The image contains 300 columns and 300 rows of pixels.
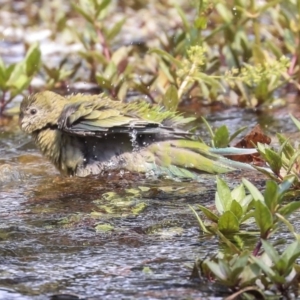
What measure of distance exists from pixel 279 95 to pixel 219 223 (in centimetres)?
363

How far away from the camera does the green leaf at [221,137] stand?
4.59 meters

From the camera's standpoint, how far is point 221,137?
462 centimetres

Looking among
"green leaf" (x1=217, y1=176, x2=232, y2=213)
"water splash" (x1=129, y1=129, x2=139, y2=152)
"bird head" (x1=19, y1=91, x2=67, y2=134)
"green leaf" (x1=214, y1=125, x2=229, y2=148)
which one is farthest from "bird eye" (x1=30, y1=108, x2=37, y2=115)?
"green leaf" (x1=217, y1=176, x2=232, y2=213)

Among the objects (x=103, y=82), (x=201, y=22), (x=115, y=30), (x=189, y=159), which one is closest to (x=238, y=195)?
(x=189, y=159)

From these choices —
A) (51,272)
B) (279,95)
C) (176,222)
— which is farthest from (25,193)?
(279,95)

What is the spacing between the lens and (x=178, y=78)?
19.5 feet

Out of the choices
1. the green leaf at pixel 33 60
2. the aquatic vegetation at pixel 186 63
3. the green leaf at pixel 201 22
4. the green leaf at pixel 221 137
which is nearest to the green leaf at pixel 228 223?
the green leaf at pixel 221 137

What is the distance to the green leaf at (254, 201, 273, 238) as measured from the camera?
2.79 metres

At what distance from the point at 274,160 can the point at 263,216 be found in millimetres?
869

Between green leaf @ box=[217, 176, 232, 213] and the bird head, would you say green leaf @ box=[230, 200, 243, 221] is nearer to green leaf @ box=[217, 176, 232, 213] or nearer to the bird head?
green leaf @ box=[217, 176, 232, 213]

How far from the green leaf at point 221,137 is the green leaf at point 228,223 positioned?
1.45 m

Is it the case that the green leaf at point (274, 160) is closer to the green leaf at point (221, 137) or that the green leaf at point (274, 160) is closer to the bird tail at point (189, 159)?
the bird tail at point (189, 159)

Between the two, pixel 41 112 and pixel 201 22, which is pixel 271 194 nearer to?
pixel 41 112

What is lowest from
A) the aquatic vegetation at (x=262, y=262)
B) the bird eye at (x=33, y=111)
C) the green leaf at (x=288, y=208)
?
the bird eye at (x=33, y=111)
